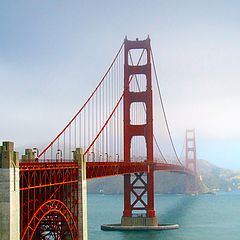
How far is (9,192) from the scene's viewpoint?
25266 millimetres

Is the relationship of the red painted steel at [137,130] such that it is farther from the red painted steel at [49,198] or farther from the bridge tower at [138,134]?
the red painted steel at [49,198]

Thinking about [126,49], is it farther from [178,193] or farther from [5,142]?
[178,193]

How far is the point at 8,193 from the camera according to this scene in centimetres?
2527

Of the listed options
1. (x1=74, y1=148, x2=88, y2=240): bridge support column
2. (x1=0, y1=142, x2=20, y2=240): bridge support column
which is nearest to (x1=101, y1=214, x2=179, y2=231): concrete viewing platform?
(x1=74, y1=148, x2=88, y2=240): bridge support column

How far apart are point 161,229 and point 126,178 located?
777 centimetres

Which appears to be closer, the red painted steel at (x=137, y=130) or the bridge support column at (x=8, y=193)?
the bridge support column at (x=8, y=193)

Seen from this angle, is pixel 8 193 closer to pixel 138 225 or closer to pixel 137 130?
pixel 138 225

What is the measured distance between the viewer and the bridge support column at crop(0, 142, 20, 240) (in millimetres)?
25297

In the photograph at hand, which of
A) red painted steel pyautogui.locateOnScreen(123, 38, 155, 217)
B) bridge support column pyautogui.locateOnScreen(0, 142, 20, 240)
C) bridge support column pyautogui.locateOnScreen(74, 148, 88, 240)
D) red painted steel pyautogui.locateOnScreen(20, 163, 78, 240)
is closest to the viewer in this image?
bridge support column pyautogui.locateOnScreen(0, 142, 20, 240)

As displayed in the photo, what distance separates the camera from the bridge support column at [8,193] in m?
25.3

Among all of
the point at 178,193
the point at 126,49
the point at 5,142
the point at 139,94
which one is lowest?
the point at 178,193

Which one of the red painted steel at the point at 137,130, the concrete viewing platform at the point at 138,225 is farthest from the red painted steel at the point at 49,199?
the red painted steel at the point at 137,130

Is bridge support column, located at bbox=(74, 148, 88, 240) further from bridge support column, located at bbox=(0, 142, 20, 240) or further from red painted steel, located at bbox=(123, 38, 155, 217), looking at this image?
red painted steel, located at bbox=(123, 38, 155, 217)

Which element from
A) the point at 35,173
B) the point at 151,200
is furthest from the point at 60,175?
the point at 151,200
